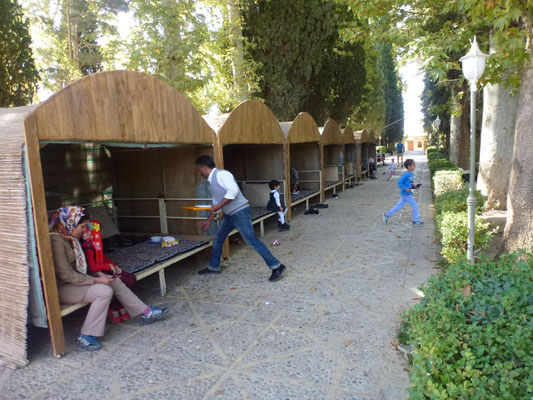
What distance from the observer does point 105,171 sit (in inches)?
315

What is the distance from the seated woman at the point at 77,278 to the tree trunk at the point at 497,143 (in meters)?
9.02

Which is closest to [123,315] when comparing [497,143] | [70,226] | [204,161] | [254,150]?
[70,226]

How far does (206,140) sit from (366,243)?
4007 millimetres

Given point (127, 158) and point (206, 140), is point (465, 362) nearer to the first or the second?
point (206, 140)

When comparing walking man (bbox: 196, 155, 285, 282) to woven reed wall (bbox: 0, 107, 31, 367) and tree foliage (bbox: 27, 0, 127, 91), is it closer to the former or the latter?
woven reed wall (bbox: 0, 107, 31, 367)

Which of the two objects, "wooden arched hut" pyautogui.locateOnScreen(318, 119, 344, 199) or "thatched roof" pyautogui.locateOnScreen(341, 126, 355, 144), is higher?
"thatched roof" pyautogui.locateOnScreen(341, 126, 355, 144)

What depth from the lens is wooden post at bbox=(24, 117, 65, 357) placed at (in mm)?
3572

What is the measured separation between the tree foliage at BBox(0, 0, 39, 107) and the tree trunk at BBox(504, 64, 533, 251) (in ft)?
42.6

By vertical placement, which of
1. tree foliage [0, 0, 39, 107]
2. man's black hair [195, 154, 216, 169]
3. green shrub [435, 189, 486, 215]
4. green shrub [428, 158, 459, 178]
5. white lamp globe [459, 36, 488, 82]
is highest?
tree foliage [0, 0, 39, 107]

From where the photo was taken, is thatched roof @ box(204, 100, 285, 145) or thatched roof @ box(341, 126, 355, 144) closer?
thatched roof @ box(204, 100, 285, 145)

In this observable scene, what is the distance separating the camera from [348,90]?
23250 mm

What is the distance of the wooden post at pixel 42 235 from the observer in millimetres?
3572

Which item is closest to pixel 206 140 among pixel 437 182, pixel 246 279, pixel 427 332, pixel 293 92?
pixel 246 279

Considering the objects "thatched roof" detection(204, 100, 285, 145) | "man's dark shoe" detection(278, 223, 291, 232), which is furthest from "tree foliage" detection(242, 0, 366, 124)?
"man's dark shoe" detection(278, 223, 291, 232)
